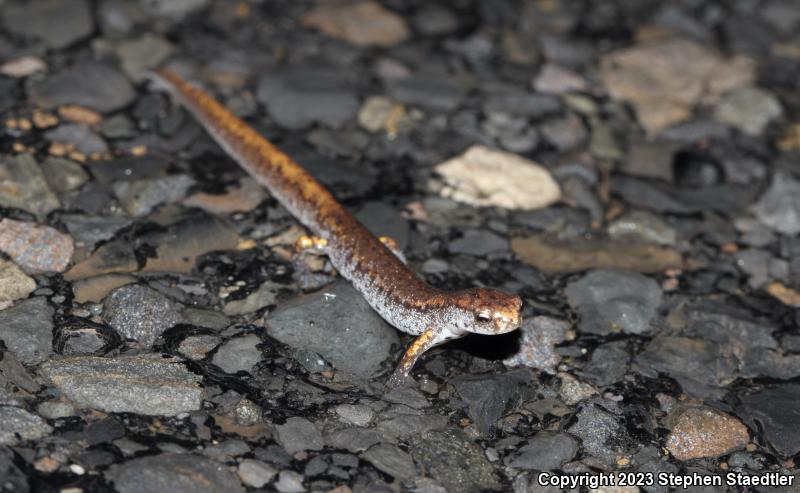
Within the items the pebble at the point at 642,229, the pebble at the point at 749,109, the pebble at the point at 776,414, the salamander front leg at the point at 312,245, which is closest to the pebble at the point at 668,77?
the pebble at the point at 749,109

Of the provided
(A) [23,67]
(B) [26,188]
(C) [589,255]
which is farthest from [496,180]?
(A) [23,67]

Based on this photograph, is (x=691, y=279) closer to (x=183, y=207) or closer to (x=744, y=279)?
(x=744, y=279)

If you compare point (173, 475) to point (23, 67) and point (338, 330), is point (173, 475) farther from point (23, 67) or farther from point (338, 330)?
point (23, 67)

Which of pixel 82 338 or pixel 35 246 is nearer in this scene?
pixel 82 338

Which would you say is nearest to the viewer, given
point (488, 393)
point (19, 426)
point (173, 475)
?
point (173, 475)

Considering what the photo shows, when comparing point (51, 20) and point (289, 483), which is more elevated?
point (51, 20)

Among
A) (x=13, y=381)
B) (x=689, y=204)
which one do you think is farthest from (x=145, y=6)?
(x=689, y=204)
